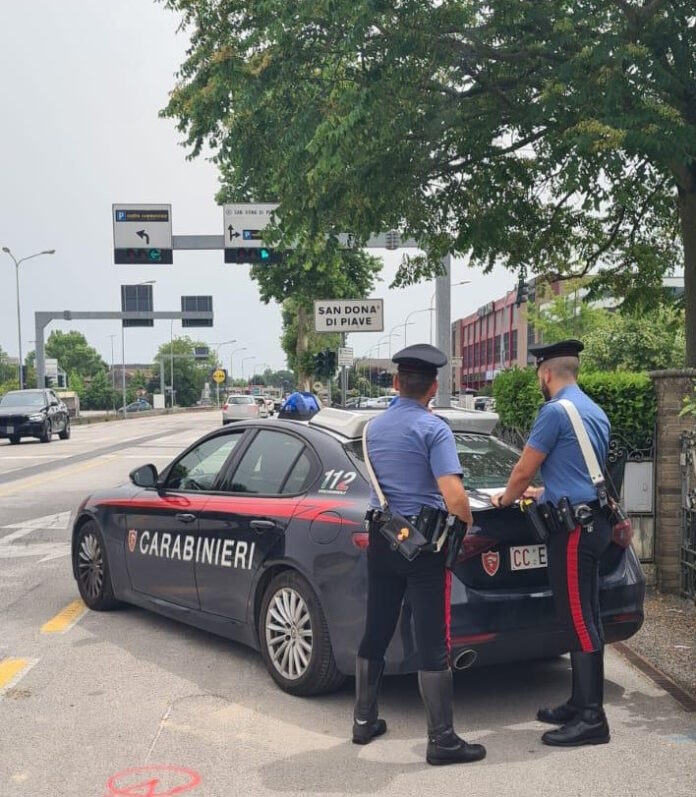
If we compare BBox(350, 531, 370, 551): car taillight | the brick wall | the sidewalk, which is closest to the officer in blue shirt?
BBox(350, 531, 370, 551): car taillight

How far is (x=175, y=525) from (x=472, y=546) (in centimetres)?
218

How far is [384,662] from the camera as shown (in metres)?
4.32

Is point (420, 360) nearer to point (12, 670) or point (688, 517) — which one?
point (12, 670)

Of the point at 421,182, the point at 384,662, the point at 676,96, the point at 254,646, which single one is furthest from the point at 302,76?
the point at 384,662

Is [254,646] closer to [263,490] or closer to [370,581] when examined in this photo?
[263,490]

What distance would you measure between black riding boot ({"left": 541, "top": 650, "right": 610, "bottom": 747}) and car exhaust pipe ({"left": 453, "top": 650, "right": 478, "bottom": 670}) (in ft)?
1.46

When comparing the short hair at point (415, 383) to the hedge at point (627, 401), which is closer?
the short hair at point (415, 383)

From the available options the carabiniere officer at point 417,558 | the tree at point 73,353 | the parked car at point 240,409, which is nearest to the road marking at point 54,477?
the carabiniere officer at point 417,558

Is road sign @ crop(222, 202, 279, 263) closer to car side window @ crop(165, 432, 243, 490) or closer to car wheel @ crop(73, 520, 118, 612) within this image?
car wheel @ crop(73, 520, 118, 612)

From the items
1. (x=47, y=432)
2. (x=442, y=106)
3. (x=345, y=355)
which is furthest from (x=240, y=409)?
(x=442, y=106)

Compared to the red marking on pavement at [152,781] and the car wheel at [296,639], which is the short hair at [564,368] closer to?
the car wheel at [296,639]

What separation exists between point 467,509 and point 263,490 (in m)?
1.69

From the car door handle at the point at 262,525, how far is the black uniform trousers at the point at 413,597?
3.25ft

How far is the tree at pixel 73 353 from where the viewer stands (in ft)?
545
